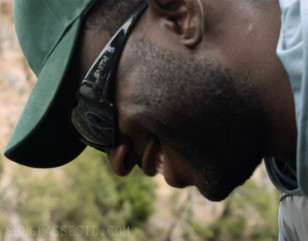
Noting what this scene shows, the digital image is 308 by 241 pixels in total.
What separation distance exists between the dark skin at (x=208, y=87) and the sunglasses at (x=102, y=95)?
0.02m

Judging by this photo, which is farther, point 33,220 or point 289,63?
point 33,220

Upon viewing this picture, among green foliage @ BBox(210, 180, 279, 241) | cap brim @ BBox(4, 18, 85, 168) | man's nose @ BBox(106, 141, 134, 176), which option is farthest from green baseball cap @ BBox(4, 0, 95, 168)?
green foliage @ BBox(210, 180, 279, 241)

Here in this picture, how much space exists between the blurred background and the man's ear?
20.4ft

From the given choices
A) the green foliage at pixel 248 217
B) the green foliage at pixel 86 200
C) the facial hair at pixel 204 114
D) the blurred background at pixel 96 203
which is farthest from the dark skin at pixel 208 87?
the green foliage at pixel 248 217

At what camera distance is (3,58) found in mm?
12781

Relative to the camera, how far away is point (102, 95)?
151 centimetres

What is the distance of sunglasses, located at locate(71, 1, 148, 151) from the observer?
1.48 m

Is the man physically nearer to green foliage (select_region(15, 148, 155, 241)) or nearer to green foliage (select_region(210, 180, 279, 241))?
green foliage (select_region(15, 148, 155, 241))

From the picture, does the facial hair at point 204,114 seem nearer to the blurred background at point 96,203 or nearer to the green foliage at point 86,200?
the blurred background at point 96,203

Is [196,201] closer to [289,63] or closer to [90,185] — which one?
[90,185]

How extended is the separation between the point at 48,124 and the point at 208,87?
475 mm

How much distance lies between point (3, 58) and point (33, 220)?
4.89m

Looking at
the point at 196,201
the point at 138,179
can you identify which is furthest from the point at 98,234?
the point at 196,201

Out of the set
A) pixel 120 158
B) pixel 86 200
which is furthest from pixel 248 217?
pixel 120 158
